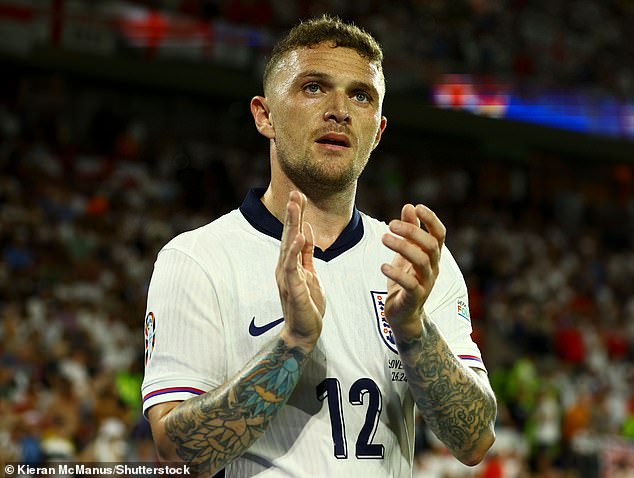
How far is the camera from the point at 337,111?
2.53 metres

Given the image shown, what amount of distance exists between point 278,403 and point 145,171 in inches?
487

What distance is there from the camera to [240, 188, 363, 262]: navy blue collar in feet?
8.59

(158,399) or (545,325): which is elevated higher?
(545,325)

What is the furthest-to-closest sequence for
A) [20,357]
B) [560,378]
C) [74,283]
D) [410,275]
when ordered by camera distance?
[560,378] → [74,283] → [20,357] → [410,275]

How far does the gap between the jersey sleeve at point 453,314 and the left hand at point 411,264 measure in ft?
1.20

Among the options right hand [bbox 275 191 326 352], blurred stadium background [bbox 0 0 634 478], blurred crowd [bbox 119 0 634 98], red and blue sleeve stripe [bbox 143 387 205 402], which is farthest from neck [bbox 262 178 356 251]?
blurred crowd [bbox 119 0 634 98]

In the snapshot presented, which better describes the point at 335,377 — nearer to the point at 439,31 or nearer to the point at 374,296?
the point at 374,296

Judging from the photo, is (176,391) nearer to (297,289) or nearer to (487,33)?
(297,289)

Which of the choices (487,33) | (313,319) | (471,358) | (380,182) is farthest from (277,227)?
(487,33)

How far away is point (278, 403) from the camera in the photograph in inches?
87.4

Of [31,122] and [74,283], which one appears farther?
[31,122]

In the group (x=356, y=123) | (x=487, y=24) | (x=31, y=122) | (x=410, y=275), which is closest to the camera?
(x=410, y=275)

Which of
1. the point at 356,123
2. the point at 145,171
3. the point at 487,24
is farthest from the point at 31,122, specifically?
the point at 356,123

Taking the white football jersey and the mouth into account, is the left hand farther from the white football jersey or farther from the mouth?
the mouth
